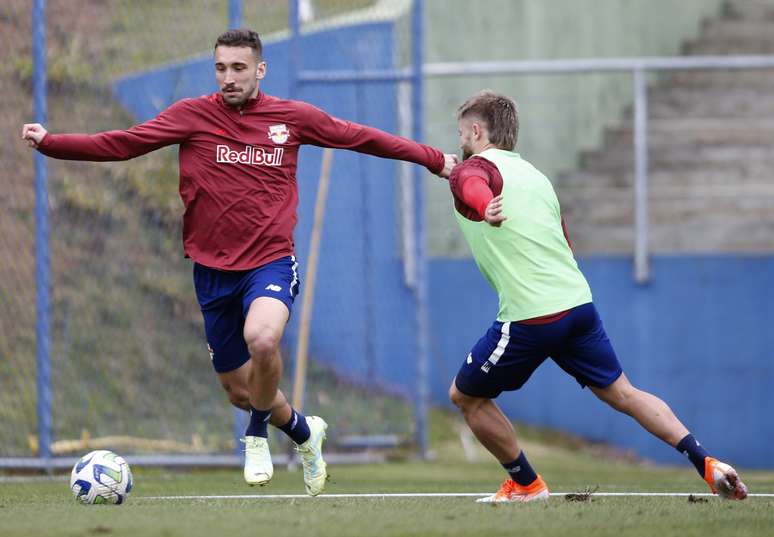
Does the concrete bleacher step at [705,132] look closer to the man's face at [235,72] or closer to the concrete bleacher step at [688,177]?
the concrete bleacher step at [688,177]

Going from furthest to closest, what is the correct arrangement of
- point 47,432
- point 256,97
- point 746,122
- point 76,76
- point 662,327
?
point 746,122, point 662,327, point 76,76, point 47,432, point 256,97

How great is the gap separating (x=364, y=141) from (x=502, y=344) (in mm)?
1519

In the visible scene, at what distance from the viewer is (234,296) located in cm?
741

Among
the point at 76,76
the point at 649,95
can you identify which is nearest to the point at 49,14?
the point at 76,76

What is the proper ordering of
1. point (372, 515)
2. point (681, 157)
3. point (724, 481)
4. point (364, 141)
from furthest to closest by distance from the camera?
point (681, 157) < point (364, 141) < point (724, 481) < point (372, 515)

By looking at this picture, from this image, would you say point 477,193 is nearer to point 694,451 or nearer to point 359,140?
point 359,140

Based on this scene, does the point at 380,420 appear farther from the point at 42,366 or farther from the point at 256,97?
the point at 256,97

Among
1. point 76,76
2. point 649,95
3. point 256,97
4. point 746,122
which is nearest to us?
point 256,97

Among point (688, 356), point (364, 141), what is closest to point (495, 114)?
point (364, 141)

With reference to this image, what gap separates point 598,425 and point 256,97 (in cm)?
683

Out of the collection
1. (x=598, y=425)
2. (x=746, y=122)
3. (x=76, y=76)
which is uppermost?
(x=76, y=76)

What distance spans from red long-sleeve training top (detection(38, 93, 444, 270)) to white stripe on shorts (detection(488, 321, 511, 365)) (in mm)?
1171

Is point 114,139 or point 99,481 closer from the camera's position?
point 99,481

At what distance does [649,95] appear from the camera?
16.5m
